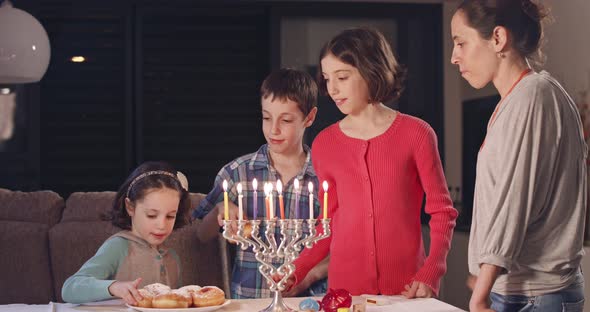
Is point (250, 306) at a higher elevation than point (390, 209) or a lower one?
lower

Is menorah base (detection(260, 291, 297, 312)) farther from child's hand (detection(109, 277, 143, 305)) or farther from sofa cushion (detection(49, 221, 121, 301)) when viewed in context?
sofa cushion (detection(49, 221, 121, 301))

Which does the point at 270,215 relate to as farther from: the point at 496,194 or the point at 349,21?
the point at 349,21

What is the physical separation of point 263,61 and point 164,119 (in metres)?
0.74

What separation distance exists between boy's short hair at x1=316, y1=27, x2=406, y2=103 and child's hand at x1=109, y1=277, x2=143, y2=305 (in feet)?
2.65

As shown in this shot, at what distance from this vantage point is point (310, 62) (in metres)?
5.43

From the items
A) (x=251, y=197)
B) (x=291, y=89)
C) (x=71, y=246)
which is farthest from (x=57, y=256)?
(x=291, y=89)

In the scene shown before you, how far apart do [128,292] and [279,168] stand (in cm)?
83

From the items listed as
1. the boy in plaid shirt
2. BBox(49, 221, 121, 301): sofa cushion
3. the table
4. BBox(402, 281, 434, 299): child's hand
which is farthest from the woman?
BBox(49, 221, 121, 301): sofa cushion

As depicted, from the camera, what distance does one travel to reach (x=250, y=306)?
80.4 inches

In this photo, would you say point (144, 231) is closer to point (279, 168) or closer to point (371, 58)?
point (279, 168)

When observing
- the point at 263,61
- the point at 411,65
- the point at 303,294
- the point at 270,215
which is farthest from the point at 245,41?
the point at 270,215

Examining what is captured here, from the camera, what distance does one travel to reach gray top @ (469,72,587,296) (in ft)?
5.12

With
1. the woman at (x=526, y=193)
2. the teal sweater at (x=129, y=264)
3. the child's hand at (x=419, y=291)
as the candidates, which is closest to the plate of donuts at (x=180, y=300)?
the teal sweater at (x=129, y=264)

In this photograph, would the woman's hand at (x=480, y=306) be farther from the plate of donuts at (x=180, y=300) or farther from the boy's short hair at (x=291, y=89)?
the boy's short hair at (x=291, y=89)
